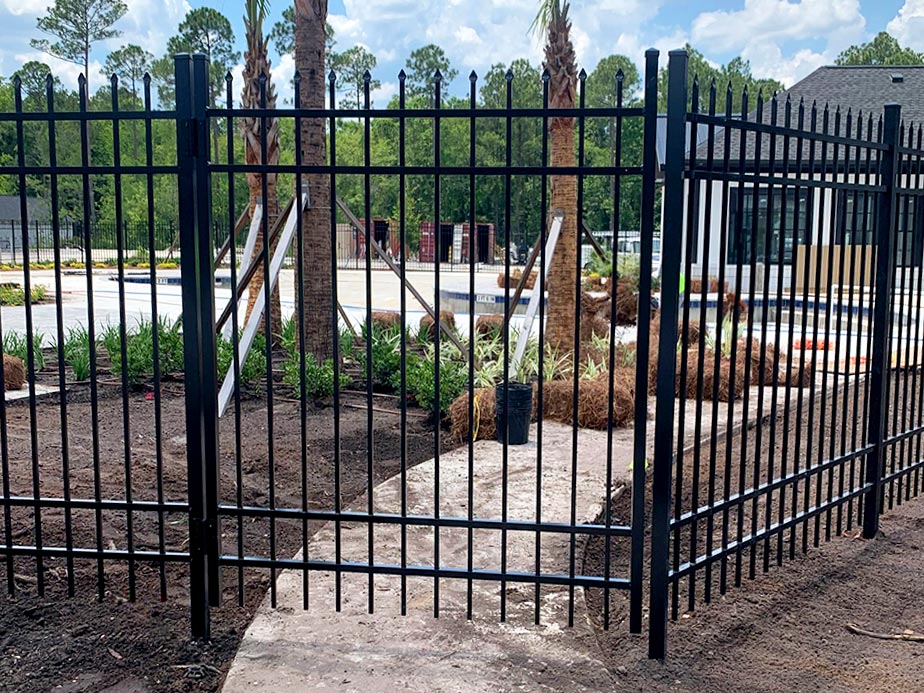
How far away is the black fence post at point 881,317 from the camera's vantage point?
5.03 meters

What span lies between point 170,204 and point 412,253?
12.9 m

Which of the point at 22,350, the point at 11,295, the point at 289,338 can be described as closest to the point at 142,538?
the point at 289,338

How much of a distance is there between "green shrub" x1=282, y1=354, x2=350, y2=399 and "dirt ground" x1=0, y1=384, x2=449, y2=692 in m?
0.26

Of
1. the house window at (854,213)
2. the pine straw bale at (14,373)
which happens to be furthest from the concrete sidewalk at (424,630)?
the pine straw bale at (14,373)

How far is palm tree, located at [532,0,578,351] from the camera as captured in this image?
400 inches

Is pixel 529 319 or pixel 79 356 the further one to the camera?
pixel 79 356

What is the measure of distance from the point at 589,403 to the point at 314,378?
2799 mm

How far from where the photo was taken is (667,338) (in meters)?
3.66

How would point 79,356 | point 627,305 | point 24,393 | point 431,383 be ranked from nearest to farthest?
point 431,383 < point 24,393 < point 79,356 < point 627,305

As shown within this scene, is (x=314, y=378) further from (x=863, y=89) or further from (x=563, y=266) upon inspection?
(x=863, y=89)

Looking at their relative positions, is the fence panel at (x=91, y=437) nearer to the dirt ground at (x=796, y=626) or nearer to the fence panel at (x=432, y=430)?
the fence panel at (x=432, y=430)

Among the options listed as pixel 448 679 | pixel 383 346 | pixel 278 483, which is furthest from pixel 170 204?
pixel 448 679

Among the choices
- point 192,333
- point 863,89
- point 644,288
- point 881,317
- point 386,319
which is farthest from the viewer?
point 863,89

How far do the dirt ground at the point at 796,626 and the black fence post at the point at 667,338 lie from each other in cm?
22
